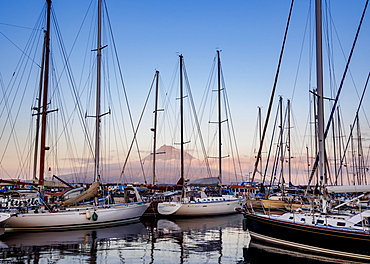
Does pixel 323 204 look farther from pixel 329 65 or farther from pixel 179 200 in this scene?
pixel 179 200

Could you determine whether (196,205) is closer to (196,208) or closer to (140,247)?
(196,208)

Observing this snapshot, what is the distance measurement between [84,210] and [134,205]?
452cm

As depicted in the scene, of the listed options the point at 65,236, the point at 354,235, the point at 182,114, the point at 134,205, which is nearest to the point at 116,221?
the point at 134,205

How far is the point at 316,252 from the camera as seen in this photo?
53.8ft

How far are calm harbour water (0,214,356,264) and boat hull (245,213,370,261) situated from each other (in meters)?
0.51

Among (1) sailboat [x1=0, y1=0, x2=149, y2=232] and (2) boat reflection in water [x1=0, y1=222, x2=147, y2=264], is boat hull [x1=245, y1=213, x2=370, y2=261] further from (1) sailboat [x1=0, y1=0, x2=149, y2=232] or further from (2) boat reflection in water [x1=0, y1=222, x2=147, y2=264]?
(1) sailboat [x1=0, y1=0, x2=149, y2=232]

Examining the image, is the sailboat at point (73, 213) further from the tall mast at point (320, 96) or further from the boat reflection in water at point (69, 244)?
the tall mast at point (320, 96)

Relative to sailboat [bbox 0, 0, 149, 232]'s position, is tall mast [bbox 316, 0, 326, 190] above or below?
above

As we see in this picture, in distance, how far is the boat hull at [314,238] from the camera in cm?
1512

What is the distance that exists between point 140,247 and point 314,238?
8.44 m

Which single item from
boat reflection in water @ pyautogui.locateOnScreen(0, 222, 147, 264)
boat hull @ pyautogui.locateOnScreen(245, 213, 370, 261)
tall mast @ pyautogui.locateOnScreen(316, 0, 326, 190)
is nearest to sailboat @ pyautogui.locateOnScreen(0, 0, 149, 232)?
boat reflection in water @ pyautogui.locateOnScreen(0, 222, 147, 264)

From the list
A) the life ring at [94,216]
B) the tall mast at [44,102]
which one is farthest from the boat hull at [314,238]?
the tall mast at [44,102]

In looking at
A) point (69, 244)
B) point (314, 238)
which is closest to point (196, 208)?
point (69, 244)

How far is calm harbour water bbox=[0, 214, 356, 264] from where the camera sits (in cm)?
1595
